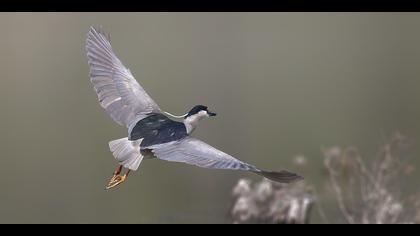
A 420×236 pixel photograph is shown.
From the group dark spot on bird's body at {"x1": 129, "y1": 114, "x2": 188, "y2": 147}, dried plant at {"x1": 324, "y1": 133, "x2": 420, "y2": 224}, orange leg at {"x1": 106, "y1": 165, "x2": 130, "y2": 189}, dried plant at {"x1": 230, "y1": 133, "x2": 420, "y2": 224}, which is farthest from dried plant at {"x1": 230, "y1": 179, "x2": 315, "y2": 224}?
orange leg at {"x1": 106, "y1": 165, "x2": 130, "y2": 189}

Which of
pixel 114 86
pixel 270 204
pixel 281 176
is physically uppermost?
pixel 114 86

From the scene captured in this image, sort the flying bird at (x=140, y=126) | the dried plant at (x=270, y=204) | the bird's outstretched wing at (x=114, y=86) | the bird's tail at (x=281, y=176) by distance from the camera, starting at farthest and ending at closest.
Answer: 1. the dried plant at (x=270, y=204)
2. the bird's outstretched wing at (x=114, y=86)
3. the flying bird at (x=140, y=126)
4. the bird's tail at (x=281, y=176)

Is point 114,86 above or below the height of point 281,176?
above

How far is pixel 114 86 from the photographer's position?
5.67ft

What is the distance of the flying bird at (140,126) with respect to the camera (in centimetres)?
136

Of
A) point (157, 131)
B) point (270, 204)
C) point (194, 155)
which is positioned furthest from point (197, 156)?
point (270, 204)

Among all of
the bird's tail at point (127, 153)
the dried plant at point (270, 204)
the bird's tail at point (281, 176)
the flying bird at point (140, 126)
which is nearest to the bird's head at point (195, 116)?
the flying bird at point (140, 126)

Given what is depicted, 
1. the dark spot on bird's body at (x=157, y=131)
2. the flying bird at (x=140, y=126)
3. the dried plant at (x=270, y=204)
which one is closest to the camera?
the flying bird at (x=140, y=126)

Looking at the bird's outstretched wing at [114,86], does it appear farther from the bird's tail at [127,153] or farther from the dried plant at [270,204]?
the dried plant at [270,204]

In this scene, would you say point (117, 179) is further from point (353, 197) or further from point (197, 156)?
point (353, 197)

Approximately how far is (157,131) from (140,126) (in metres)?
0.06

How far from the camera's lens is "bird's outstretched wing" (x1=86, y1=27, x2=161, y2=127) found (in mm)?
1640

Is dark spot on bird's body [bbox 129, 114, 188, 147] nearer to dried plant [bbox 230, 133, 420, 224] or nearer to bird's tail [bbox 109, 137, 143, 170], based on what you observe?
bird's tail [bbox 109, 137, 143, 170]
